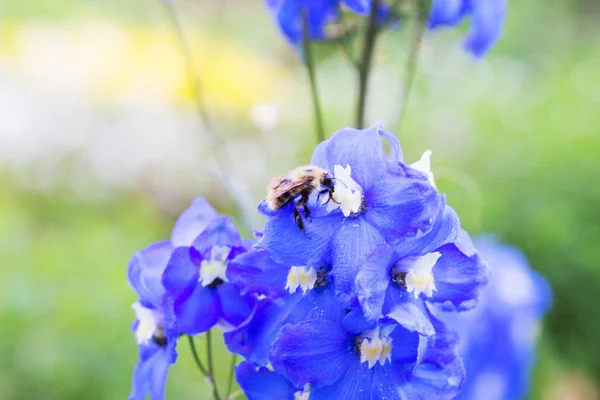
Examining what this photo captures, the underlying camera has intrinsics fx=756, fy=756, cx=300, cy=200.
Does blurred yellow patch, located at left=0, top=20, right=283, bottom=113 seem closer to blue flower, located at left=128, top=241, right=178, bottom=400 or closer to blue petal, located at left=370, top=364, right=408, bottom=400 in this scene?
blue flower, located at left=128, top=241, right=178, bottom=400

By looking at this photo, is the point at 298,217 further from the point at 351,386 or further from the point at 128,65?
the point at 128,65

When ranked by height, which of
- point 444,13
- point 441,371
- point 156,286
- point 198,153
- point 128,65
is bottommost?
point 128,65

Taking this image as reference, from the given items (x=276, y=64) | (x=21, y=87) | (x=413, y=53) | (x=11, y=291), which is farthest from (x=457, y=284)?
Answer: (x=276, y=64)

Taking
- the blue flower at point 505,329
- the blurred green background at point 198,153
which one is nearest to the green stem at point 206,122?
the blurred green background at point 198,153

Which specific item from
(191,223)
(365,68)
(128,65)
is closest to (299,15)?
Answer: (365,68)

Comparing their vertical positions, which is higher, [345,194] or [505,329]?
[345,194]

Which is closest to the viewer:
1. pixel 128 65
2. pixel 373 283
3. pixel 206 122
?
pixel 373 283
